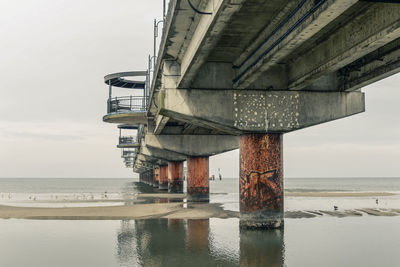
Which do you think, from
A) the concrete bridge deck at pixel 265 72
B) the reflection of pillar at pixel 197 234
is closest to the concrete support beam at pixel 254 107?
the concrete bridge deck at pixel 265 72

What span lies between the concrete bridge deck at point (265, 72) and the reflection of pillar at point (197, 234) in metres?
2.11

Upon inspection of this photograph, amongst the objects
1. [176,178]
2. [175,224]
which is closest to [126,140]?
[176,178]

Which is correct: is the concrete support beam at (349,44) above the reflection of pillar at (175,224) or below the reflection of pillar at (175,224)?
above

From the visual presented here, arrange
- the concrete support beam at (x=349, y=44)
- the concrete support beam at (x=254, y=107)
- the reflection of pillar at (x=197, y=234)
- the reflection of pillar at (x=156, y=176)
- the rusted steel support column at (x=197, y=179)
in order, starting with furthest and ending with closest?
the reflection of pillar at (x=156, y=176)
the rusted steel support column at (x=197, y=179)
the concrete support beam at (x=254, y=107)
the reflection of pillar at (x=197, y=234)
the concrete support beam at (x=349, y=44)

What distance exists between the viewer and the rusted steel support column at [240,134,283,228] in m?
18.6

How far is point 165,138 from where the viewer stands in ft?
127

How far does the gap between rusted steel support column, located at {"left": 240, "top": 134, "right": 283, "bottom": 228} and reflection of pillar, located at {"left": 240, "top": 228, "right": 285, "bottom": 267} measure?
530mm

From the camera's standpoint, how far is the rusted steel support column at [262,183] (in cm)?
1858

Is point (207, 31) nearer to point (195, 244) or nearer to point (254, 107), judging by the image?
point (254, 107)

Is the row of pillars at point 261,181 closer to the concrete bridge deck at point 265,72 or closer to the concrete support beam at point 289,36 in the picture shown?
the concrete bridge deck at point 265,72

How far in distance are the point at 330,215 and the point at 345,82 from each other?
11790 mm

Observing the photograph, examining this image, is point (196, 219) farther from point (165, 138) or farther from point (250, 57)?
point (165, 138)

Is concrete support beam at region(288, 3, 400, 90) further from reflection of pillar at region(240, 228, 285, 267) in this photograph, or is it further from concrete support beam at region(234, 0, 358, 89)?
reflection of pillar at region(240, 228, 285, 267)

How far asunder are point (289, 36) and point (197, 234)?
34.1 feet
